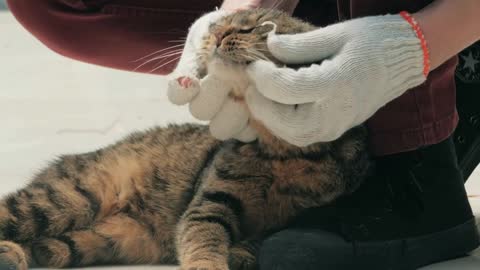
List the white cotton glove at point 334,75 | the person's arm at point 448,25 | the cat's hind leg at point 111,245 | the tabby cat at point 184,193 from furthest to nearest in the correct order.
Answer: the cat's hind leg at point 111,245, the tabby cat at point 184,193, the person's arm at point 448,25, the white cotton glove at point 334,75

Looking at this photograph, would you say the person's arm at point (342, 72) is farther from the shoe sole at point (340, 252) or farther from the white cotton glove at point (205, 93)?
the shoe sole at point (340, 252)

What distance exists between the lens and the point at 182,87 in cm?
162

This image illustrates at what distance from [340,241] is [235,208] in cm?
27

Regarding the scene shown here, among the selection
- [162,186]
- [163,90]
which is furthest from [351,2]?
[163,90]

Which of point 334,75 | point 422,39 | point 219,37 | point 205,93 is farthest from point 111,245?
point 422,39

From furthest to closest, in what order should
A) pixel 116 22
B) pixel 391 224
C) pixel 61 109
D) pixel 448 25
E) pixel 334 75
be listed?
pixel 61 109 → pixel 116 22 → pixel 391 224 → pixel 448 25 → pixel 334 75

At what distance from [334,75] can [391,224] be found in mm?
403

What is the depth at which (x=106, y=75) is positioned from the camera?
4391mm

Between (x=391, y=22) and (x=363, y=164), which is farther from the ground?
(x=391, y=22)

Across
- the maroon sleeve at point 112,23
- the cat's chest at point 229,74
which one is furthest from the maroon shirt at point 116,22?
the cat's chest at point 229,74

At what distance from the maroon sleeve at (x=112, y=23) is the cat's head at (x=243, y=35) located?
→ 510mm

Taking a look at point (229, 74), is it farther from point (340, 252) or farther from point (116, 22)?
point (116, 22)

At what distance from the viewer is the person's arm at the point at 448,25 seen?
1.57 m

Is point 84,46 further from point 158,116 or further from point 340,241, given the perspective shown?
point 158,116
